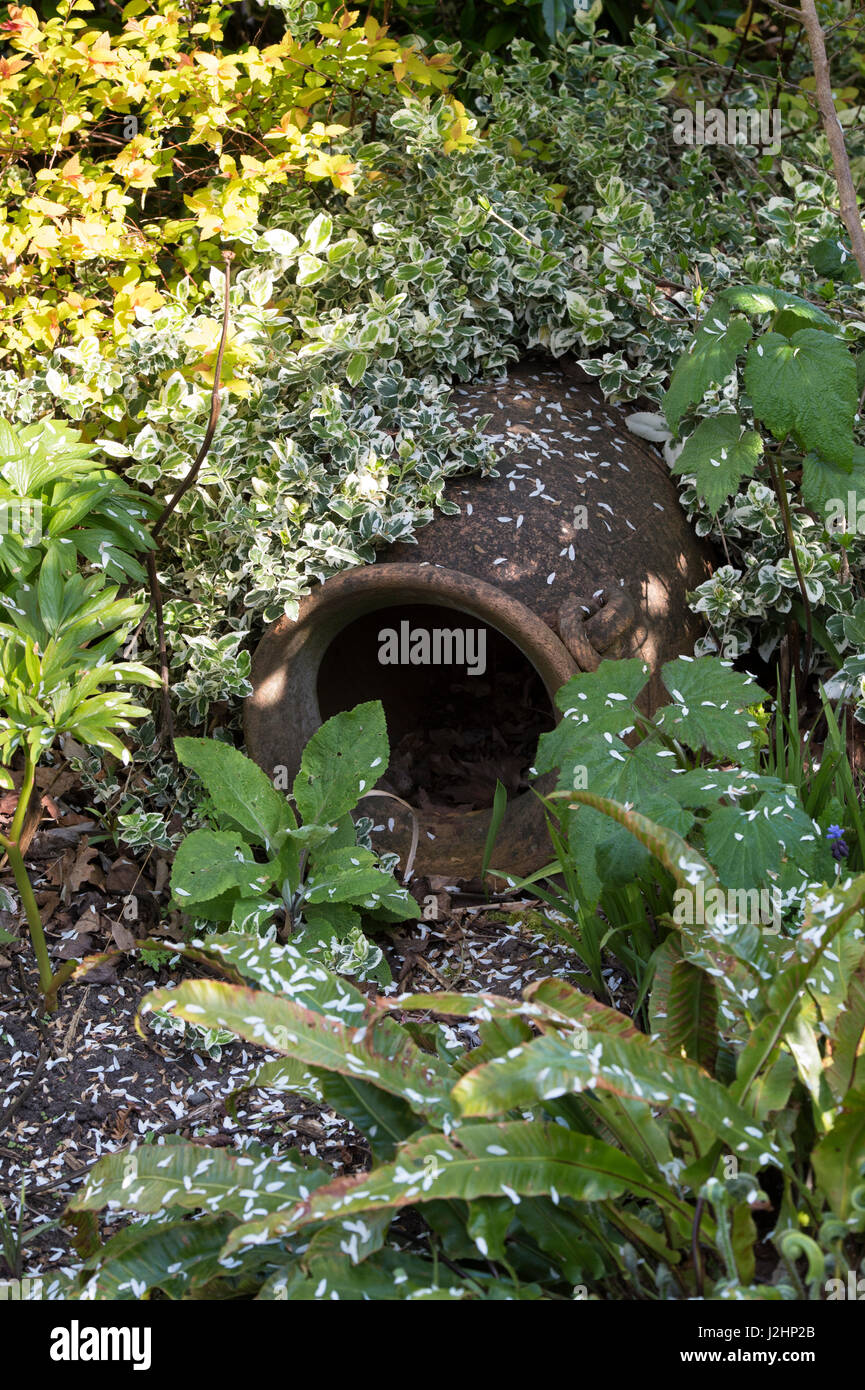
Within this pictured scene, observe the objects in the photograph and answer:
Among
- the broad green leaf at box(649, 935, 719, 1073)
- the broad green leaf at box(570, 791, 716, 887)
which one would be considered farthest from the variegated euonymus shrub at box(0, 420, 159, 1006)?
the broad green leaf at box(649, 935, 719, 1073)

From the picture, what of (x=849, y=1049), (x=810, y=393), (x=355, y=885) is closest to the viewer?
(x=849, y=1049)

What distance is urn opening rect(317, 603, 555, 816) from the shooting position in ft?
10.5

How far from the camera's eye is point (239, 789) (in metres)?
2.52

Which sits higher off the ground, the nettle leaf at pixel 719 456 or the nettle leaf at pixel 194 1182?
the nettle leaf at pixel 719 456

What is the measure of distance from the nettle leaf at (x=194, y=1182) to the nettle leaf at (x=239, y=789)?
2.83 ft

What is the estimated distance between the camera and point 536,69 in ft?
11.4

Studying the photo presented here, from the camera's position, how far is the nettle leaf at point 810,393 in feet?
7.29

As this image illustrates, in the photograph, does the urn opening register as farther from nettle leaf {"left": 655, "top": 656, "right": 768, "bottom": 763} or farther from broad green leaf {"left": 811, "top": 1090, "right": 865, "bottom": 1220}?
broad green leaf {"left": 811, "top": 1090, "right": 865, "bottom": 1220}

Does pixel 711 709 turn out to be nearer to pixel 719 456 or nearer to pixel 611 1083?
pixel 719 456

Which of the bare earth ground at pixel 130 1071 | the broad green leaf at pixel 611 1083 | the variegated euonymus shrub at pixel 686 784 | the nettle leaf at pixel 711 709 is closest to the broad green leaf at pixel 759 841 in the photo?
the variegated euonymus shrub at pixel 686 784

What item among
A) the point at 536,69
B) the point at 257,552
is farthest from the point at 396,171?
the point at 257,552

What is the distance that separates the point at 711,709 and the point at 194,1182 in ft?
3.86

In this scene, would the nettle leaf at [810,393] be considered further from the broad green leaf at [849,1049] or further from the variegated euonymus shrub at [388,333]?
the broad green leaf at [849,1049]

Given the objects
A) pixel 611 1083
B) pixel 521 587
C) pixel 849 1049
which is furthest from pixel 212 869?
pixel 849 1049
